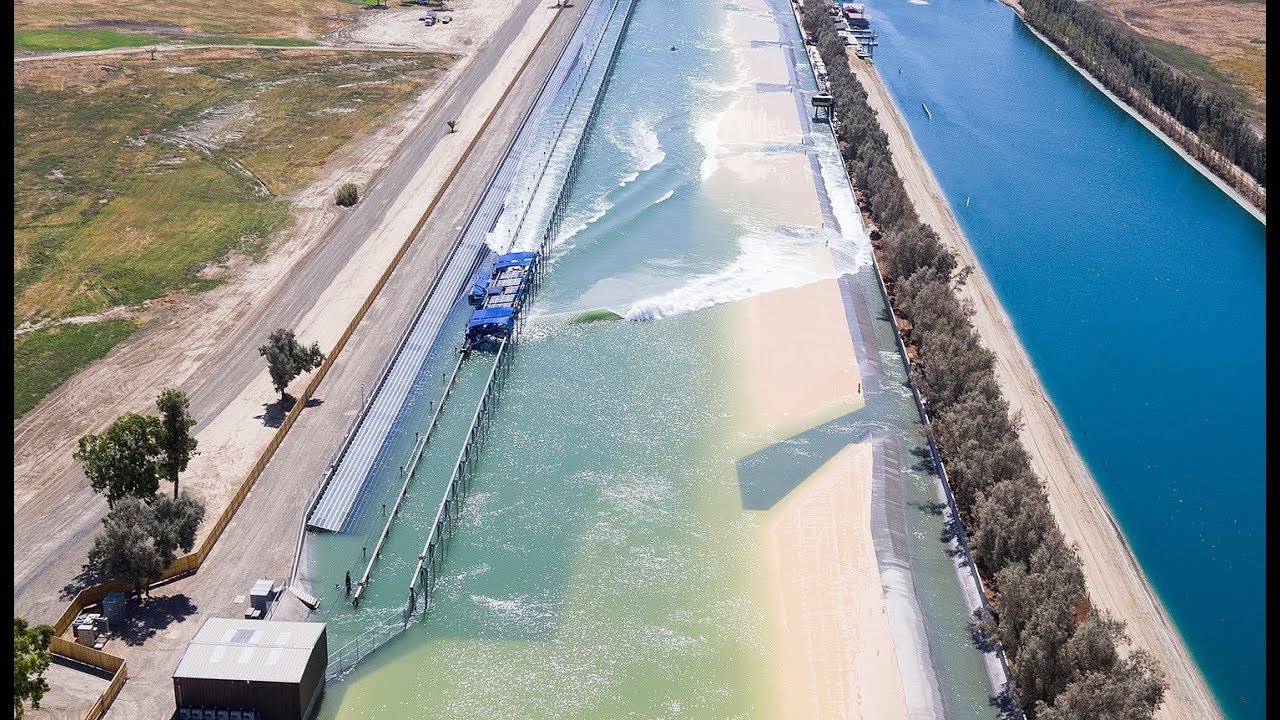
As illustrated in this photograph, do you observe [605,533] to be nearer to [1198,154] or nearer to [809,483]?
[809,483]

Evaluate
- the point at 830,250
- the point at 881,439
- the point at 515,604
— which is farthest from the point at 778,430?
the point at 830,250

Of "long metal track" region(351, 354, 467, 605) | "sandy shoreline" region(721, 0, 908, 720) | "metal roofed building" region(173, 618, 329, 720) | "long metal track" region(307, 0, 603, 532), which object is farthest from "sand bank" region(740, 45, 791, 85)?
"metal roofed building" region(173, 618, 329, 720)

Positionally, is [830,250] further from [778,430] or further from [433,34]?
[433,34]

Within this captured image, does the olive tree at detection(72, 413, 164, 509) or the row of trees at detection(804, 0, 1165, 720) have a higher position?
the olive tree at detection(72, 413, 164, 509)

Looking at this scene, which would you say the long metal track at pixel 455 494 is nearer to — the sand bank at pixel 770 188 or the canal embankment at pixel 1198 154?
the sand bank at pixel 770 188

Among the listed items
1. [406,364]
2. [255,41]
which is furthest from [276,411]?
[255,41]

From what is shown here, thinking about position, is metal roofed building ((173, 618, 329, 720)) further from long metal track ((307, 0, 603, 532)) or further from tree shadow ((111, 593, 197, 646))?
long metal track ((307, 0, 603, 532))
